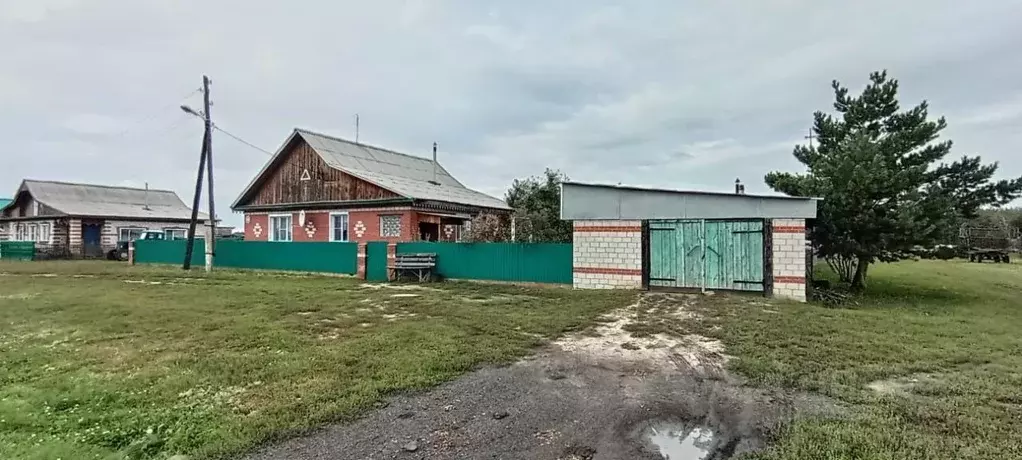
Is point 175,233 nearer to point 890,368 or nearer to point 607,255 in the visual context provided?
point 607,255

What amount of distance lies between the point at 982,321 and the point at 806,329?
3699mm

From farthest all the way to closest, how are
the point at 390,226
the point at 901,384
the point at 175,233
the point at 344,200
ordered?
the point at 175,233 < the point at 344,200 < the point at 390,226 < the point at 901,384

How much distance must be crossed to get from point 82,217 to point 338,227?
66.5 feet

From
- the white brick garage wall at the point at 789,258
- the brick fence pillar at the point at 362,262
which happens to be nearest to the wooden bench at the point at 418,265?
the brick fence pillar at the point at 362,262

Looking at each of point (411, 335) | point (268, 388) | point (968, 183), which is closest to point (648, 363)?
point (411, 335)

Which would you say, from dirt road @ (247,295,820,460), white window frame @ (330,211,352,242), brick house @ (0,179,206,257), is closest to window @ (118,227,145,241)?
brick house @ (0,179,206,257)

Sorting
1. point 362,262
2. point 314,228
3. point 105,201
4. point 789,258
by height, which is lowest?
point 362,262

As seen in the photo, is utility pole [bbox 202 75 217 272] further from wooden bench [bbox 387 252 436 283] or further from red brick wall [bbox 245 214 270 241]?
wooden bench [bbox 387 252 436 283]

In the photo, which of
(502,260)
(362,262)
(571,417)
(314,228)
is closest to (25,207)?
(314,228)

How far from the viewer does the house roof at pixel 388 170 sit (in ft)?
76.8

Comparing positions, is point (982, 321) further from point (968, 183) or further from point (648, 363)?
point (648, 363)

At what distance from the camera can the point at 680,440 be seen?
420 cm

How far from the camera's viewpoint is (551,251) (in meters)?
14.9

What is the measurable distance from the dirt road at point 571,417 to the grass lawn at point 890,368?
0.43m
